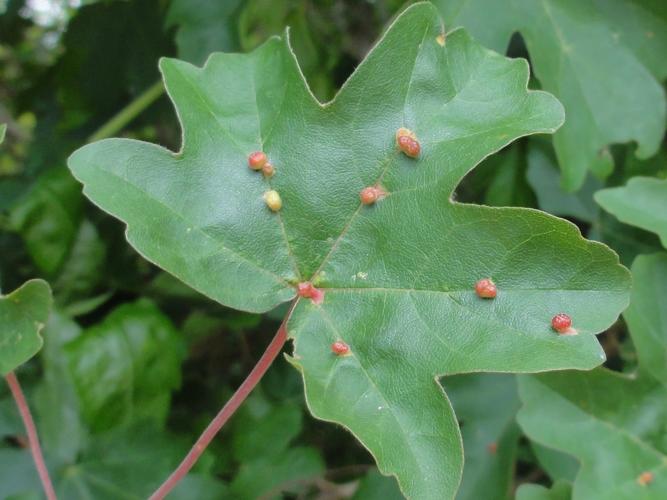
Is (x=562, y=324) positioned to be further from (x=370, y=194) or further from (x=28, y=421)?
(x=28, y=421)

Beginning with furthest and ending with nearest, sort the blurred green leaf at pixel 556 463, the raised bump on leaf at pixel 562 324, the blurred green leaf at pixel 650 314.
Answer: the blurred green leaf at pixel 556 463
the blurred green leaf at pixel 650 314
the raised bump on leaf at pixel 562 324

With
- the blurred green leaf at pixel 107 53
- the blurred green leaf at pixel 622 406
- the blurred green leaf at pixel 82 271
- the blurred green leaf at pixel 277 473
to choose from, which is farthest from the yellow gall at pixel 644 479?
the blurred green leaf at pixel 107 53

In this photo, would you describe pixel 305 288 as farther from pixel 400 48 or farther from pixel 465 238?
pixel 400 48

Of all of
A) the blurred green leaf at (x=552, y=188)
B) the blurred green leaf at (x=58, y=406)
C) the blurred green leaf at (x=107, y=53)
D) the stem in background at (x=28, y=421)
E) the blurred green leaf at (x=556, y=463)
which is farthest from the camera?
the blurred green leaf at (x=107, y=53)

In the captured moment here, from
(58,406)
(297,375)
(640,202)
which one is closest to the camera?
(640,202)

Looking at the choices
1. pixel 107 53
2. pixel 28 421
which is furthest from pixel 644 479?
pixel 107 53

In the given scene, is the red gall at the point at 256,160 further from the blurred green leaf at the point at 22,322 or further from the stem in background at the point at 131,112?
the stem in background at the point at 131,112

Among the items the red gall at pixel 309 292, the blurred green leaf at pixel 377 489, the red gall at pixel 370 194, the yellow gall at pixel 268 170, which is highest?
the yellow gall at pixel 268 170
